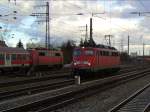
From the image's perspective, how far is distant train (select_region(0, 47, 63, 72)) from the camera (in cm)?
4603

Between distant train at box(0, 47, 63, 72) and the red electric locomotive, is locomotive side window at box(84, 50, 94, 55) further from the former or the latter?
the red electric locomotive

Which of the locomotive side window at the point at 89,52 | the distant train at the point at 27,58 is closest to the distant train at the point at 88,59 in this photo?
the locomotive side window at the point at 89,52

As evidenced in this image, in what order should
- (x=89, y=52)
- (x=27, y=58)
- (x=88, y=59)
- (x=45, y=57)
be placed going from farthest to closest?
(x=45, y=57) → (x=27, y=58) → (x=89, y=52) → (x=88, y=59)

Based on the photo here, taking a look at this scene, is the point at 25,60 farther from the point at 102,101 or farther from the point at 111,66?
the point at 102,101

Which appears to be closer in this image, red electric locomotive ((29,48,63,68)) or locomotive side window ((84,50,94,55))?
locomotive side window ((84,50,94,55))

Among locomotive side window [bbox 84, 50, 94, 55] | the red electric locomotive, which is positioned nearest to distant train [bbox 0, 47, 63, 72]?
the red electric locomotive

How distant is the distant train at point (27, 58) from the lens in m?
46.0

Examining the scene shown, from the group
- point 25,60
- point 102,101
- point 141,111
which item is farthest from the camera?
point 25,60

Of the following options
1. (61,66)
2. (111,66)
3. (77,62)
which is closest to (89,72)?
(77,62)

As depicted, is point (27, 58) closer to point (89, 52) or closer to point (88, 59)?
point (89, 52)

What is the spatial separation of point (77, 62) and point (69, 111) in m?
22.2

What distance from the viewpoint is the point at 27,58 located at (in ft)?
172

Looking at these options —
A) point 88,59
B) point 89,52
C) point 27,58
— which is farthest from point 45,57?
point 88,59

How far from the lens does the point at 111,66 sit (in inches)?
1794
